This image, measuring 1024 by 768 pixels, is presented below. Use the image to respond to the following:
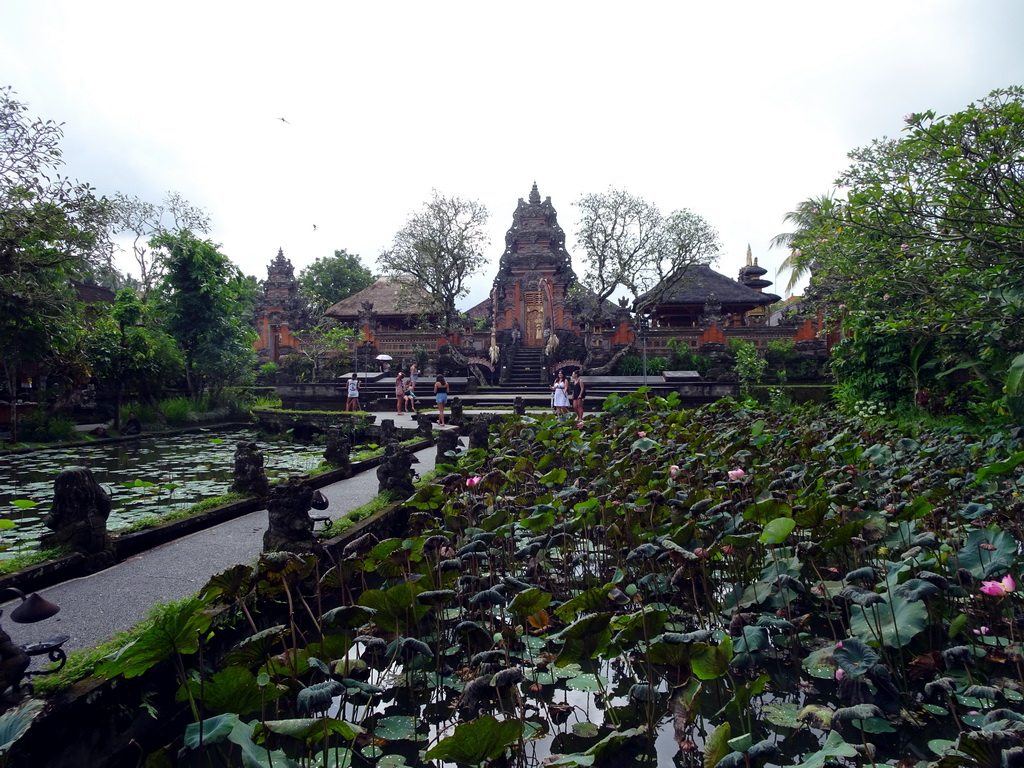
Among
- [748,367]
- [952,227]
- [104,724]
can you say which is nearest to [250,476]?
[104,724]

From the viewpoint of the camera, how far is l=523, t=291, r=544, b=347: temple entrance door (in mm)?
25828

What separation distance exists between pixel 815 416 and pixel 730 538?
390 inches

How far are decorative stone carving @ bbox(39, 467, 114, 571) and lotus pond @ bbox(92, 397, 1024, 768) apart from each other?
175cm

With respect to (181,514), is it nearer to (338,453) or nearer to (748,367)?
(338,453)

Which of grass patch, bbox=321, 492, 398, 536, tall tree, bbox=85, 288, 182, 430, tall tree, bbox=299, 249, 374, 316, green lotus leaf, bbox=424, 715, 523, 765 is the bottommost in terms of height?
grass patch, bbox=321, 492, 398, 536

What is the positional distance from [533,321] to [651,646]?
2396 cm

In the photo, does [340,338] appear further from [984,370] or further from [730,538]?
[730,538]

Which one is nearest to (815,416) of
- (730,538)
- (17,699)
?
(730,538)

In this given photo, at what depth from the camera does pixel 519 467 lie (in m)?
5.63

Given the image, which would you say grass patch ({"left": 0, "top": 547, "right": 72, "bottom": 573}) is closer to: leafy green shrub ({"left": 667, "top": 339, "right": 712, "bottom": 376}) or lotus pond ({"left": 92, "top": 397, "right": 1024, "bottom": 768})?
lotus pond ({"left": 92, "top": 397, "right": 1024, "bottom": 768})

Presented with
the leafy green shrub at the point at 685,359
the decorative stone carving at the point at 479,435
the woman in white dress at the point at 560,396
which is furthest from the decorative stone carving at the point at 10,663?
the leafy green shrub at the point at 685,359

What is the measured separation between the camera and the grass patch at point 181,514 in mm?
4980

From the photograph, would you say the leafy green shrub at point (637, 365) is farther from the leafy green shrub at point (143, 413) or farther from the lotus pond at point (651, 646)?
the lotus pond at point (651, 646)

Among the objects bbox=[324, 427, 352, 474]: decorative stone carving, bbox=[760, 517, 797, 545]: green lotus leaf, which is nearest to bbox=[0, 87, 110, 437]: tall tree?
bbox=[324, 427, 352, 474]: decorative stone carving
